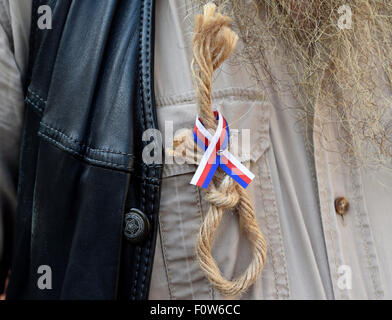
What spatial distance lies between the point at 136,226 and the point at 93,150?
15cm

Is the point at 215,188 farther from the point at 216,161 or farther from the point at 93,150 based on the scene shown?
the point at 93,150

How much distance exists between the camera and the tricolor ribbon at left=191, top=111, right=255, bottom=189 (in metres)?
0.61

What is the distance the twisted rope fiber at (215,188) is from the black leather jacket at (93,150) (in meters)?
0.09

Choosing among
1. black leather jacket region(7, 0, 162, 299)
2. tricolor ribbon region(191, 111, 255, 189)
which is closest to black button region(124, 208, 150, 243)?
black leather jacket region(7, 0, 162, 299)

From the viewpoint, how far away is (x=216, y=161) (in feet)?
2.05

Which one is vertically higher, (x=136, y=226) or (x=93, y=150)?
(x=93, y=150)

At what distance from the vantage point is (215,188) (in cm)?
63

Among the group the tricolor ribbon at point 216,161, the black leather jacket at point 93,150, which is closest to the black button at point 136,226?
the black leather jacket at point 93,150

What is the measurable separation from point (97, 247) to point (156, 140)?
205 millimetres

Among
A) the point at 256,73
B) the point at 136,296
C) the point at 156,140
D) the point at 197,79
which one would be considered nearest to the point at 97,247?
the point at 136,296

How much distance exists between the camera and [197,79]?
588mm

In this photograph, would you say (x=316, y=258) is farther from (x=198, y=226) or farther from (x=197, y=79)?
(x=197, y=79)

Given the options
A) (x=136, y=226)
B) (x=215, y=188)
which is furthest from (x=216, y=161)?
(x=136, y=226)

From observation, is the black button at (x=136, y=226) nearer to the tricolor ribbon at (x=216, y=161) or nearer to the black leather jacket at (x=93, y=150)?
the black leather jacket at (x=93, y=150)
